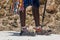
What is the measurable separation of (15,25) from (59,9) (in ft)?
4.31

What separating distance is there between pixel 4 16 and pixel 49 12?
1248mm

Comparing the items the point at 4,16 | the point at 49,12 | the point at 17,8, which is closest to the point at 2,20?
the point at 4,16

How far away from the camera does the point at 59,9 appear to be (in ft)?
22.7

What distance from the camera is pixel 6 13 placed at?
22.8 feet

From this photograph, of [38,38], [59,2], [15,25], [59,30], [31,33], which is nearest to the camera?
[38,38]

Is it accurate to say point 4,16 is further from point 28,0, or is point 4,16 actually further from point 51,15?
point 28,0

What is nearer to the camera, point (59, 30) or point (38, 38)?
point (38, 38)

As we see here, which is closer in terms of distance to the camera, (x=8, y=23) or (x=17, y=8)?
(x=17, y=8)

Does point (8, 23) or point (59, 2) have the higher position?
point (59, 2)

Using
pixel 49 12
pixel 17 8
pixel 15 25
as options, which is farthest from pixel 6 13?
pixel 17 8

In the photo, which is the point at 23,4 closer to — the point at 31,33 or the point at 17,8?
the point at 17,8

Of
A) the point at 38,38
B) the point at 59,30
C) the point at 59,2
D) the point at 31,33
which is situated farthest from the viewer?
the point at 59,2

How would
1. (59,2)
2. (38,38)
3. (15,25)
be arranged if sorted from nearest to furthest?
(38,38), (15,25), (59,2)

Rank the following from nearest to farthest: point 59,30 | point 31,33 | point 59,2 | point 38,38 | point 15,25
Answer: point 38,38
point 31,33
point 59,30
point 15,25
point 59,2
